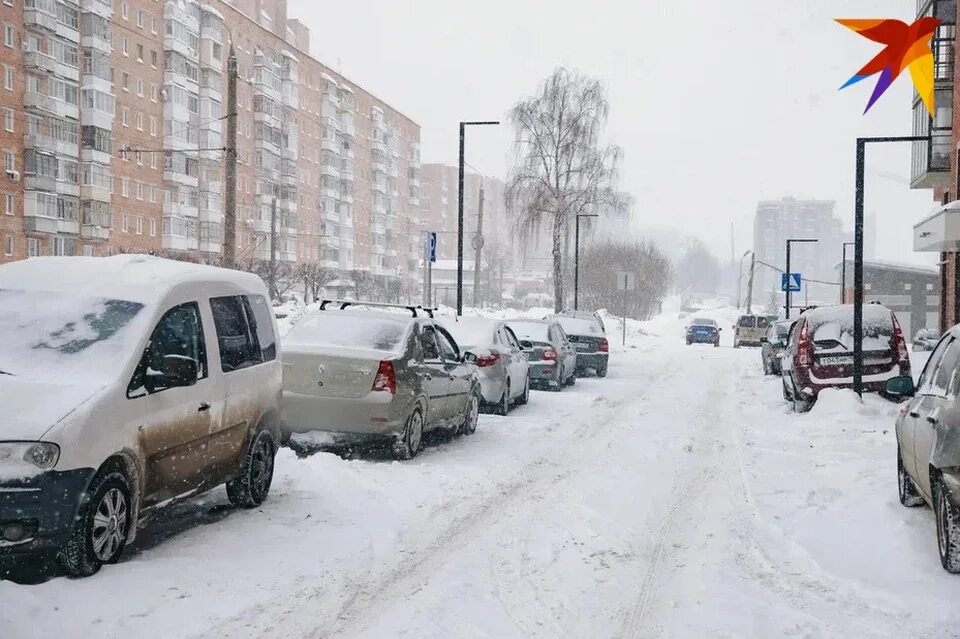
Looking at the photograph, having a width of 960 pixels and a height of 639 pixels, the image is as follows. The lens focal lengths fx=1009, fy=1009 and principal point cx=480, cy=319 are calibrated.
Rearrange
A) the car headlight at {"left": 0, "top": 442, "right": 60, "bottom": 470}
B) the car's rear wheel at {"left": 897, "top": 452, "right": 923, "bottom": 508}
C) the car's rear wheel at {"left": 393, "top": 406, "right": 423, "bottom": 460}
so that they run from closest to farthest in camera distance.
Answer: the car headlight at {"left": 0, "top": 442, "right": 60, "bottom": 470} < the car's rear wheel at {"left": 897, "top": 452, "right": 923, "bottom": 508} < the car's rear wheel at {"left": 393, "top": 406, "right": 423, "bottom": 460}

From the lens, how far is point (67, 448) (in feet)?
17.9

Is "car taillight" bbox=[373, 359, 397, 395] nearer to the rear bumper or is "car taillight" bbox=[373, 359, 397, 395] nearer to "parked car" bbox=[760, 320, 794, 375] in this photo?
the rear bumper

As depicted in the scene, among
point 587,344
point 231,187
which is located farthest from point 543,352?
point 231,187

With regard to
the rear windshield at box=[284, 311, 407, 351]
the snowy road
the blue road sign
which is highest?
the blue road sign

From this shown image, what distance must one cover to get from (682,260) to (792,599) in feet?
646

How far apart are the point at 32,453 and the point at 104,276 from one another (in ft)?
6.18

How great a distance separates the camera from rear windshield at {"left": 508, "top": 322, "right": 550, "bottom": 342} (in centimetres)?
2067

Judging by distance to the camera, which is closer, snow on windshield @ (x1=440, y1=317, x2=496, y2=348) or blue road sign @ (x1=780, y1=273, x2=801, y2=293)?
snow on windshield @ (x1=440, y1=317, x2=496, y2=348)

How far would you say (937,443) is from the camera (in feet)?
21.3

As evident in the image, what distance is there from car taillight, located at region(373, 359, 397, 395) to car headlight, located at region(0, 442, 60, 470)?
16.5 feet

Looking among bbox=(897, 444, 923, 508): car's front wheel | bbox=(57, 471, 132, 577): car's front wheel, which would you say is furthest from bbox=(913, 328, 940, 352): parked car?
bbox=(57, 471, 132, 577): car's front wheel

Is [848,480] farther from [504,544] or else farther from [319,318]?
[319,318]

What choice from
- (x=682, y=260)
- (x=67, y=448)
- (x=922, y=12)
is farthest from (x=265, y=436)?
(x=682, y=260)

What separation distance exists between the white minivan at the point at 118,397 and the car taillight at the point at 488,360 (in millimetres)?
7421
